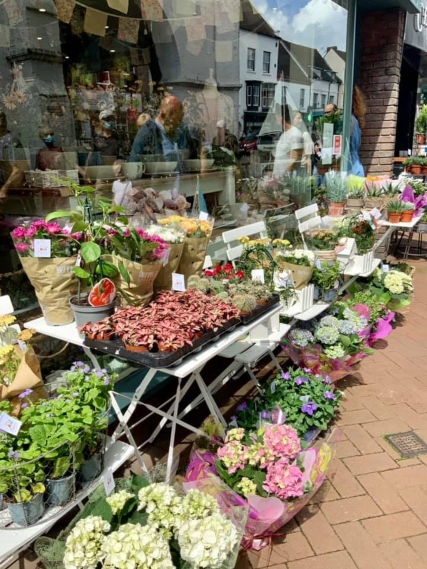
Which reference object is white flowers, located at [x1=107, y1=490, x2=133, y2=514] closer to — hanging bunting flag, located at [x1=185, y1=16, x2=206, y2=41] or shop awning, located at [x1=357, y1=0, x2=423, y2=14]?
hanging bunting flag, located at [x1=185, y1=16, x2=206, y2=41]

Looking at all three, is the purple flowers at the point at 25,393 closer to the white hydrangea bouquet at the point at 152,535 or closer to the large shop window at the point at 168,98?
the white hydrangea bouquet at the point at 152,535

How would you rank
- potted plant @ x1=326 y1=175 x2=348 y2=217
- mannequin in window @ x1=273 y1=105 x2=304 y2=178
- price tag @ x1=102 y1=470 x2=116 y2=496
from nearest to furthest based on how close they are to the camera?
1. price tag @ x1=102 y1=470 x2=116 y2=496
2. potted plant @ x1=326 y1=175 x2=348 y2=217
3. mannequin in window @ x1=273 y1=105 x2=304 y2=178

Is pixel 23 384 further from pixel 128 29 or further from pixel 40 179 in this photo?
pixel 128 29

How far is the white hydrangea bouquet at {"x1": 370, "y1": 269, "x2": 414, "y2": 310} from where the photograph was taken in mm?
4371

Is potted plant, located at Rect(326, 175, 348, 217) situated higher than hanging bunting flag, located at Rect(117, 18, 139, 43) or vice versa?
hanging bunting flag, located at Rect(117, 18, 139, 43)

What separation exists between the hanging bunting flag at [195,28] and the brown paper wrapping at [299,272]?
9.40 feet

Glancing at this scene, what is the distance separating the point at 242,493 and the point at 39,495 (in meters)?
0.85

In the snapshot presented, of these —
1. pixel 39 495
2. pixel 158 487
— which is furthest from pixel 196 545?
pixel 39 495

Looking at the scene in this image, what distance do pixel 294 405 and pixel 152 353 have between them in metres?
1.20

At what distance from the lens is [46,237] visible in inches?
82.5

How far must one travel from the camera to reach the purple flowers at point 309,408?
8.61ft

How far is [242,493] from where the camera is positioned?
1.98 meters

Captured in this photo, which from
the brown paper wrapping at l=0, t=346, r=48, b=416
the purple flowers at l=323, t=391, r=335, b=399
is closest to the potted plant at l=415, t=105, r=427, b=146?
the purple flowers at l=323, t=391, r=335, b=399

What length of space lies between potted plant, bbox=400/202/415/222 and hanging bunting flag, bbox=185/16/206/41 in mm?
2847
